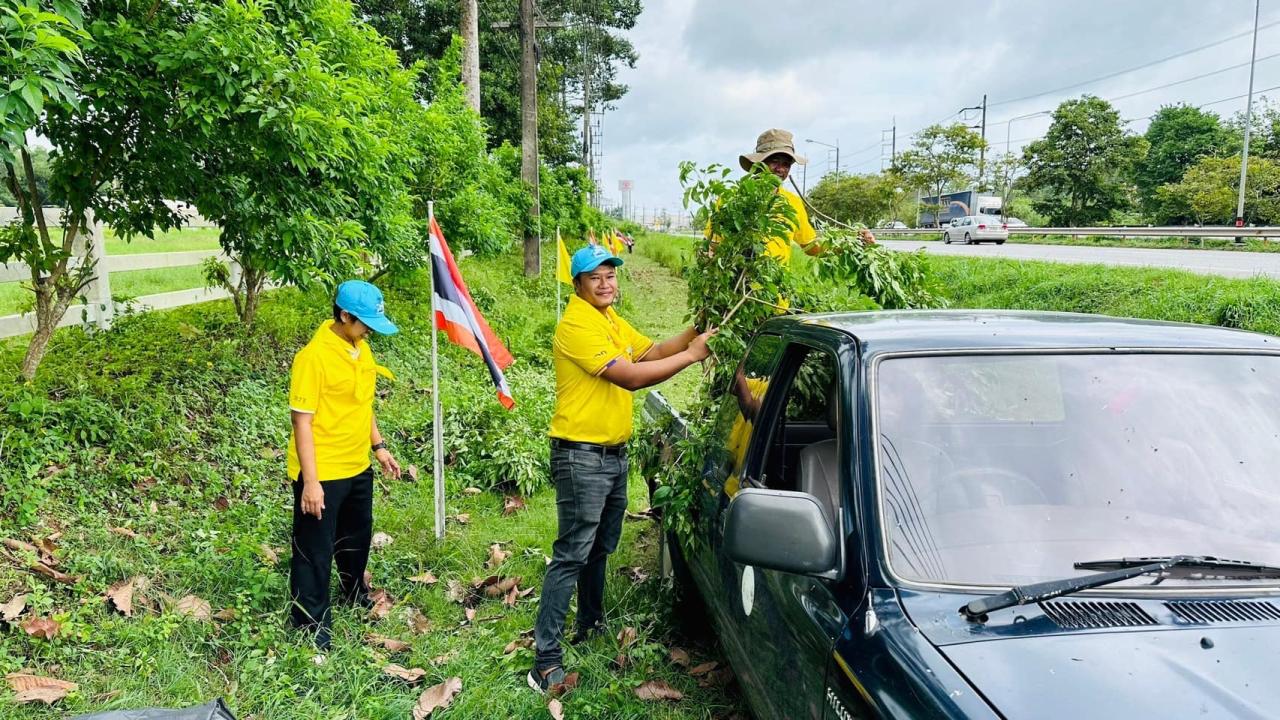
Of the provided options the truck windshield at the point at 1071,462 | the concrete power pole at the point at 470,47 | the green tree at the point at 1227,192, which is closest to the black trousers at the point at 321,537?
the truck windshield at the point at 1071,462

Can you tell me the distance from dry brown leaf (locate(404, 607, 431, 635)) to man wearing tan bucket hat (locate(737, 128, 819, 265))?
267 cm

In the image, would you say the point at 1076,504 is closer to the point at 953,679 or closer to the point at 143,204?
the point at 953,679

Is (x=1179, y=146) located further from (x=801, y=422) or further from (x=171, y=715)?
(x=171, y=715)

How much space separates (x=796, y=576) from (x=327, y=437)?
2.49 m

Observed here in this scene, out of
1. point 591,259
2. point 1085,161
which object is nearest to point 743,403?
point 591,259

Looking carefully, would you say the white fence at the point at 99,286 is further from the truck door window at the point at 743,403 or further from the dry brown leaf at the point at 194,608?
the truck door window at the point at 743,403

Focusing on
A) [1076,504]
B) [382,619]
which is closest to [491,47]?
[382,619]

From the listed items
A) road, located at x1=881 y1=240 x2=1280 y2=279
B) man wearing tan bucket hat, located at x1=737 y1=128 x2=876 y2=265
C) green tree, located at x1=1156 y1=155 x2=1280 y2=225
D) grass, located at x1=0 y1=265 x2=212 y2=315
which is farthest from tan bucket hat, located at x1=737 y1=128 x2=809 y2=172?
green tree, located at x1=1156 y1=155 x2=1280 y2=225

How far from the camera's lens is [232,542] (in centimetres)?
459

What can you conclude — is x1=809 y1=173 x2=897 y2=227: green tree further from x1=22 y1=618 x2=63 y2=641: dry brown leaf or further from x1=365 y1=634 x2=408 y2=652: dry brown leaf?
x1=22 y1=618 x2=63 y2=641: dry brown leaf

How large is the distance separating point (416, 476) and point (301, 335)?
2.84 meters

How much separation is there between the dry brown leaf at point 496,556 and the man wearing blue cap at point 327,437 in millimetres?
1246

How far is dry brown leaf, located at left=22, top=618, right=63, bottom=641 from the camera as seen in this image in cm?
344

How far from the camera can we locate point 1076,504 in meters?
2.05
